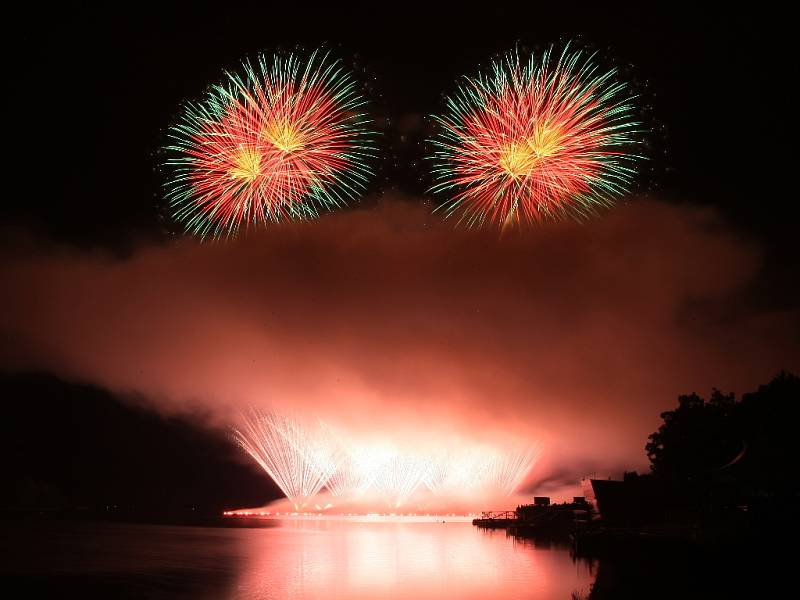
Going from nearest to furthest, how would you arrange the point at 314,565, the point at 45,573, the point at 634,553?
the point at 634,553, the point at 45,573, the point at 314,565

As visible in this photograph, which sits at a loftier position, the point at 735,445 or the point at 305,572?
the point at 735,445

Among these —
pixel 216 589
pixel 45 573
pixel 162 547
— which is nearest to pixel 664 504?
pixel 216 589

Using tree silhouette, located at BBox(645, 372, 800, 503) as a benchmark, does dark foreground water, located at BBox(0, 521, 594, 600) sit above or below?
below

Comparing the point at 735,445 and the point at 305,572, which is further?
the point at 735,445

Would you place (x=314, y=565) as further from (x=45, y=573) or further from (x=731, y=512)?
(x=731, y=512)

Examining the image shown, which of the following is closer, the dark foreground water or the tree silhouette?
the dark foreground water

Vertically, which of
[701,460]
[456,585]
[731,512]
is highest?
[701,460]

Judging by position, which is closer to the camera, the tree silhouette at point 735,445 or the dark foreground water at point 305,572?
the dark foreground water at point 305,572

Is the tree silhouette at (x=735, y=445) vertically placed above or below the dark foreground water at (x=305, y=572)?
above
